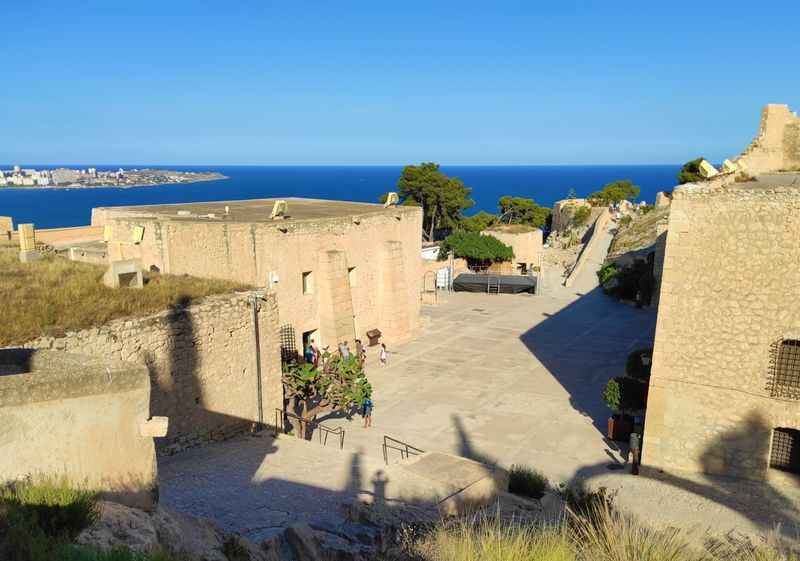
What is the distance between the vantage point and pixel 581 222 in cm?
5366

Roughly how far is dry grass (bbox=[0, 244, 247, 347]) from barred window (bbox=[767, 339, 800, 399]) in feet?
32.9

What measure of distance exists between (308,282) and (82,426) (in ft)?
43.9

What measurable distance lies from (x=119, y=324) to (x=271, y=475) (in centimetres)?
338

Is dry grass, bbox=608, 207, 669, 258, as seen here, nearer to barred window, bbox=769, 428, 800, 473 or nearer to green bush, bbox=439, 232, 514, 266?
green bush, bbox=439, 232, 514, 266

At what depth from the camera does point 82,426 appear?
16.3 feet

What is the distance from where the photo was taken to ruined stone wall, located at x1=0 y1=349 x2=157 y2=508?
4.64m

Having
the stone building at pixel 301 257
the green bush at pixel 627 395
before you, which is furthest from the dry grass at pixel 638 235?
the green bush at pixel 627 395

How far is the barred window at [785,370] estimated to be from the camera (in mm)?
10797

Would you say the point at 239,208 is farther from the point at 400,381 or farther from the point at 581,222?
the point at 581,222

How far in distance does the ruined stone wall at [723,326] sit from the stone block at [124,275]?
32.7ft

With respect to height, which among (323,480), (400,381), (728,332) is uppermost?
(728,332)

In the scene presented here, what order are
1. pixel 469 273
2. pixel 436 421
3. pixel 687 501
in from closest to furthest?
pixel 687 501, pixel 436 421, pixel 469 273

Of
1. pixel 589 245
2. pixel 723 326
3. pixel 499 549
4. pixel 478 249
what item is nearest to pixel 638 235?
pixel 589 245

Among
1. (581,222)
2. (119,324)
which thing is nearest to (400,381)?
(119,324)
